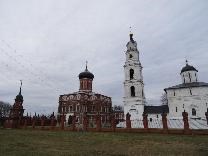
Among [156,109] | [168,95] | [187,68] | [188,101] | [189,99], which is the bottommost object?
[156,109]

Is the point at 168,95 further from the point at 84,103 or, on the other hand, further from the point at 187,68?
the point at 84,103

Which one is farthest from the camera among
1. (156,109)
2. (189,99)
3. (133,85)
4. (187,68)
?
(187,68)

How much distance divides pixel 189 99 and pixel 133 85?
927cm

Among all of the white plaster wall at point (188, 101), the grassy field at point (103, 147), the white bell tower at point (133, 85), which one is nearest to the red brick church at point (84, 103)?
the white bell tower at point (133, 85)

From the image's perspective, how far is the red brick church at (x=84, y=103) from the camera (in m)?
44.2

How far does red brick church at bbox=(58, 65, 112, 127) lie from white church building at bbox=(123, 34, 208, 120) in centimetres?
1130

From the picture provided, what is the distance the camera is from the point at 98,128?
23906 mm

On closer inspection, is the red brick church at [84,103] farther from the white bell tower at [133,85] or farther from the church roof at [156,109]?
the church roof at [156,109]

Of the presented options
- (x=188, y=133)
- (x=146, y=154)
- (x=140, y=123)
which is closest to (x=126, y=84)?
(x=140, y=123)

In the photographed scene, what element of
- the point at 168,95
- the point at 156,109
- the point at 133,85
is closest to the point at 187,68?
the point at 168,95

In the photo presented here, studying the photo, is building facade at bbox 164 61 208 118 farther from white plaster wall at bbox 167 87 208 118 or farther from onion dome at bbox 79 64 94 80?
onion dome at bbox 79 64 94 80

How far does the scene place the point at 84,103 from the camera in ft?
146

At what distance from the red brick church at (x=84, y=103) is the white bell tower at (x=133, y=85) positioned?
10.8m

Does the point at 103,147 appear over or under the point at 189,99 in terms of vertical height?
under
